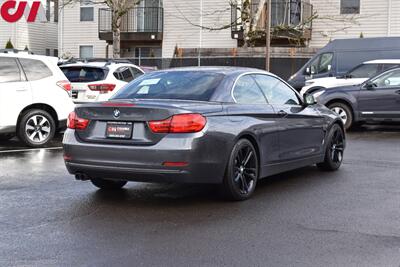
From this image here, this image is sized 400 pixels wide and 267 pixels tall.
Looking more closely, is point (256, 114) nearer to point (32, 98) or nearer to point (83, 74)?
point (32, 98)

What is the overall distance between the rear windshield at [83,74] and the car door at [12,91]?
108 inches

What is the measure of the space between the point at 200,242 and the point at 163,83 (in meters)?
2.62

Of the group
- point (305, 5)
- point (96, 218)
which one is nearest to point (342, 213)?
point (96, 218)

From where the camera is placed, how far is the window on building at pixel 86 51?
35.7 m

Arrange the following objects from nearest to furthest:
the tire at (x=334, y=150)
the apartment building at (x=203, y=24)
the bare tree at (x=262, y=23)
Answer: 1. the tire at (x=334, y=150)
2. the bare tree at (x=262, y=23)
3. the apartment building at (x=203, y=24)

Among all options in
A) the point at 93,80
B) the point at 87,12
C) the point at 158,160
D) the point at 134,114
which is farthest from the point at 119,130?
the point at 87,12

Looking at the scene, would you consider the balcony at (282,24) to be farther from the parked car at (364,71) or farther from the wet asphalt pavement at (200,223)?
the wet asphalt pavement at (200,223)

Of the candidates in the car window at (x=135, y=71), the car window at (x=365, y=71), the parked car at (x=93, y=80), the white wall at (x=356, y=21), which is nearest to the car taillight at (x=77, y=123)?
the parked car at (x=93, y=80)

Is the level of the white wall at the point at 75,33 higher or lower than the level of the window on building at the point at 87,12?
lower

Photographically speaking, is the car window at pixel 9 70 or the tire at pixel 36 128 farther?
the tire at pixel 36 128

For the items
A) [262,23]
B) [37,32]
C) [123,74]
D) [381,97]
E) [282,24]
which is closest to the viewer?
[381,97]

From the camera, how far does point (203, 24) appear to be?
32.4 m

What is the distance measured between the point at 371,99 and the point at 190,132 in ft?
31.3

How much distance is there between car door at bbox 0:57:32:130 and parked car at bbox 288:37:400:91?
10.9m
